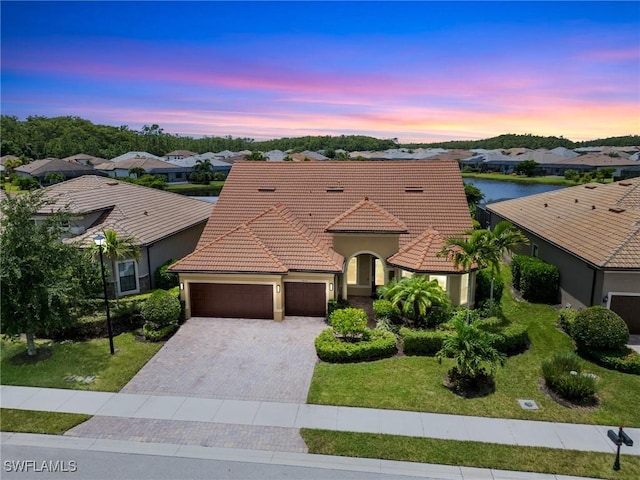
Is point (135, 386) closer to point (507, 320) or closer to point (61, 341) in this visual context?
point (61, 341)

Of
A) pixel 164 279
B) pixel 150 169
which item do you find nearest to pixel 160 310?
pixel 164 279

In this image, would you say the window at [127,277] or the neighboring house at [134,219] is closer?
the window at [127,277]

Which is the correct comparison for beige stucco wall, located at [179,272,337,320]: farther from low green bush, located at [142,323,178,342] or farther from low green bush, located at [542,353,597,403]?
low green bush, located at [542,353,597,403]

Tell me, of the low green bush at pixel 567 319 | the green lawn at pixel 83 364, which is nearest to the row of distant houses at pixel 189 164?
the green lawn at pixel 83 364

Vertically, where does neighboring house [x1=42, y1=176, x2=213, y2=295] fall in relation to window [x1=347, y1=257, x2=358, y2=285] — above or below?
above

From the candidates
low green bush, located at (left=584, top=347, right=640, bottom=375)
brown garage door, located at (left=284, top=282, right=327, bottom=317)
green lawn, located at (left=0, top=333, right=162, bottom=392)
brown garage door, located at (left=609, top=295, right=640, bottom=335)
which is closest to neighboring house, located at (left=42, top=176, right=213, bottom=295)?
green lawn, located at (left=0, top=333, right=162, bottom=392)

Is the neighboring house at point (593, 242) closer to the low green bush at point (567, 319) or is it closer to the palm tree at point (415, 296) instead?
the low green bush at point (567, 319)

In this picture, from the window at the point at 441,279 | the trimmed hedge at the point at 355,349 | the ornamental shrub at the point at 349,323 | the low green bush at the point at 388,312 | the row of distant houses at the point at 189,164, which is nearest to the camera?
the trimmed hedge at the point at 355,349
